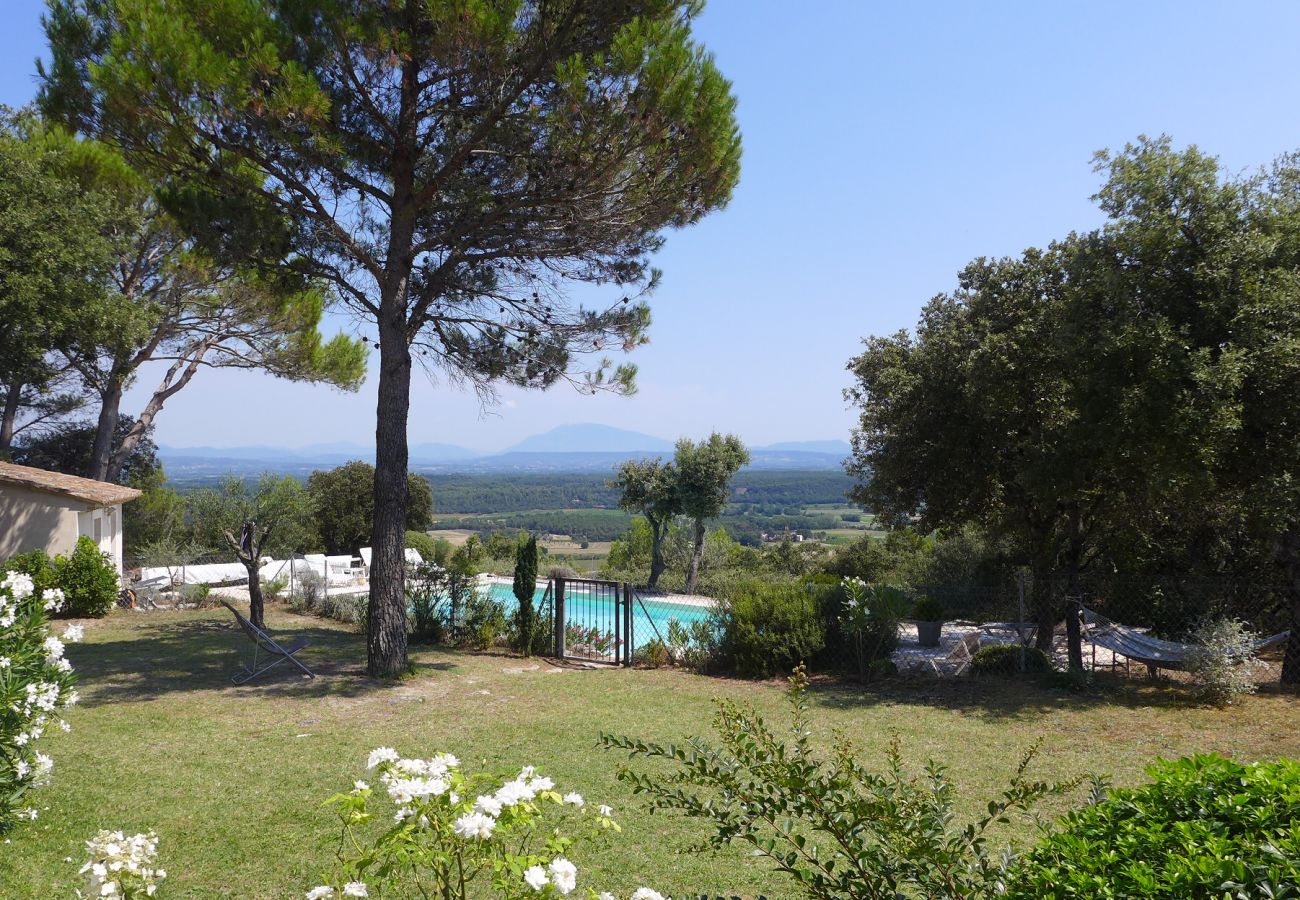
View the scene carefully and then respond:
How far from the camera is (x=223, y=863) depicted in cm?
406

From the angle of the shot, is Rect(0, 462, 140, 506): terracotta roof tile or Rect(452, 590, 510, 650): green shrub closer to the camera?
Rect(452, 590, 510, 650): green shrub

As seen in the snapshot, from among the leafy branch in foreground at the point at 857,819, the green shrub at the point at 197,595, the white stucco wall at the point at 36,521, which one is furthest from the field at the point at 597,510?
the leafy branch in foreground at the point at 857,819

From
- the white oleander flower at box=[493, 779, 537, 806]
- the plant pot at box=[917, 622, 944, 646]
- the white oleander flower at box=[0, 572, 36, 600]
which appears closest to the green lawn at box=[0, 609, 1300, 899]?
the white oleander flower at box=[0, 572, 36, 600]

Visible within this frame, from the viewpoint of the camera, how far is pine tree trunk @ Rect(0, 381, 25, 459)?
1738 centimetres

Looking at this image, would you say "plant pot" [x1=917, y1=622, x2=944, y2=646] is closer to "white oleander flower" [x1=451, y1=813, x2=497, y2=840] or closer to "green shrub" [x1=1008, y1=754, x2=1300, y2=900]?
"green shrub" [x1=1008, y1=754, x2=1300, y2=900]

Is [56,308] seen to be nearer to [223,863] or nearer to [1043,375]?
[223,863]

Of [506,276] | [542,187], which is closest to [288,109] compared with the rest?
[542,187]

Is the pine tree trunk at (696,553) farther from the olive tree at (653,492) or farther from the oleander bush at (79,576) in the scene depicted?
the oleander bush at (79,576)

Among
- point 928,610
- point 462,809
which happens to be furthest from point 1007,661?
point 462,809

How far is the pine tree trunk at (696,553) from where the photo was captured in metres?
20.6

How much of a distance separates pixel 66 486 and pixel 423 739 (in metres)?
11.5

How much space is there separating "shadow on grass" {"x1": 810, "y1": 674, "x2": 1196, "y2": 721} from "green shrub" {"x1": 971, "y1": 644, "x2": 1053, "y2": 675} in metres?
0.22

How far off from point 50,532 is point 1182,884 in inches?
670

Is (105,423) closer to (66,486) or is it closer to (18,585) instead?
(66,486)
